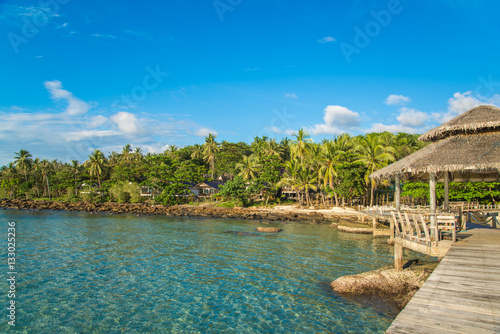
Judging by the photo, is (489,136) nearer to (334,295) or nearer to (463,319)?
(334,295)

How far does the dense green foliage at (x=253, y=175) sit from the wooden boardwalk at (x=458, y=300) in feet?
82.1

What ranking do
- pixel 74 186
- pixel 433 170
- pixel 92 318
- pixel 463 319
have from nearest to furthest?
pixel 463 319
pixel 92 318
pixel 433 170
pixel 74 186

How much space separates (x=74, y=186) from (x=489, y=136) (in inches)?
2754

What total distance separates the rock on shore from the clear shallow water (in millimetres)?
628

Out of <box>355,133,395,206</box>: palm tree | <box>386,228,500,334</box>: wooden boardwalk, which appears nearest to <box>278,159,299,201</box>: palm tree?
<box>355,133,395,206</box>: palm tree

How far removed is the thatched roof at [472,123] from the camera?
1195 cm

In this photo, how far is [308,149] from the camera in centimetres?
4800

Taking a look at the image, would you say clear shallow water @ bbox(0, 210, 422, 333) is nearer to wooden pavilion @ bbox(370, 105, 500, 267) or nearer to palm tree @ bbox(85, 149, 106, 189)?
wooden pavilion @ bbox(370, 105, 500, 267)

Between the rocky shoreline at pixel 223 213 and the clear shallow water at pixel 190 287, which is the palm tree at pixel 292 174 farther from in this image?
the clear shallow water at pixel 190 287

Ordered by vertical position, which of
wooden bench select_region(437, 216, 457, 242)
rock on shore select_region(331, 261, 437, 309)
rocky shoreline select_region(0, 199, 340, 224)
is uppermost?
wooden bench select_region(437, 216, 457, 242)

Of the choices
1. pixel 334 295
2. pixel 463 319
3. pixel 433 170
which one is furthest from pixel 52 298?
pixel 433 170

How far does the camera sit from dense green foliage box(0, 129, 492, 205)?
1596 inches

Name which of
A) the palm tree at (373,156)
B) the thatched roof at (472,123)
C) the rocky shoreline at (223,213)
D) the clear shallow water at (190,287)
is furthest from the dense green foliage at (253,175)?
the clear shallow water at (190,287)

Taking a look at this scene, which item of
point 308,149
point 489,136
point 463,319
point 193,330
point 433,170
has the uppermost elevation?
point 308,149
